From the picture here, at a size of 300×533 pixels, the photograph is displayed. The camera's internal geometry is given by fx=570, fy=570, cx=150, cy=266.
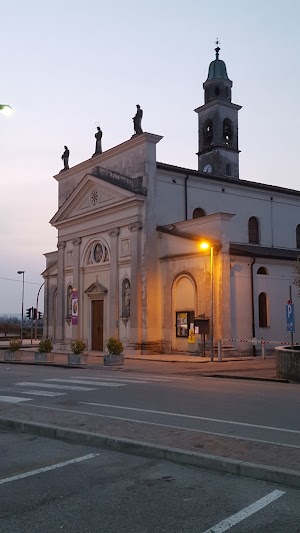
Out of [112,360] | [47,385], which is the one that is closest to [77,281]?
[112,360]

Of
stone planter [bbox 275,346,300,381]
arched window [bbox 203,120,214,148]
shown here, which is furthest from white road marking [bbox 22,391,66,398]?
arched window [bbox 203,120,214,148]

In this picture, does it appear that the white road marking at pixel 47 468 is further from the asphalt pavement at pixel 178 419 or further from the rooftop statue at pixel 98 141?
the rooftop statue at pixel 98 141

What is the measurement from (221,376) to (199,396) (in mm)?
6234

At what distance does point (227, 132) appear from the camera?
51344mm

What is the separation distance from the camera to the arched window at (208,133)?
50588 millimetres

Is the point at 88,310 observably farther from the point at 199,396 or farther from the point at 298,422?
the point at 298,422

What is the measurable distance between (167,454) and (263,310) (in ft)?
85.0

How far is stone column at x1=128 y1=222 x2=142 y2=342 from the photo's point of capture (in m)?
34.0

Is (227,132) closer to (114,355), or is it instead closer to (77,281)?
(77,281)

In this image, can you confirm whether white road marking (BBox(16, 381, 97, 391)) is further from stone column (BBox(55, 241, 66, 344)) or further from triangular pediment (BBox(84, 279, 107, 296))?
stone column (BBox(55, 241, 66, 344))

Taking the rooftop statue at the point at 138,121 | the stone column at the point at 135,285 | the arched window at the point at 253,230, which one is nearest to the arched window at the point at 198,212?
the arched window at the point at 253,230

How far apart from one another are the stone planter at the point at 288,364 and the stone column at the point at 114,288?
62.6 feet

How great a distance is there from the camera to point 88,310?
39.2 m

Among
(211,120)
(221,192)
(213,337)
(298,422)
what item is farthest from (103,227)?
(298,422)
